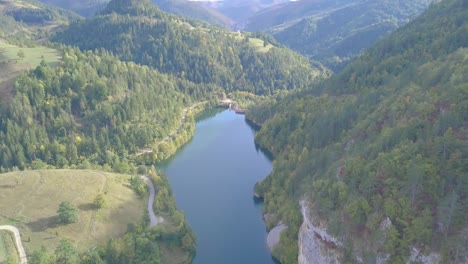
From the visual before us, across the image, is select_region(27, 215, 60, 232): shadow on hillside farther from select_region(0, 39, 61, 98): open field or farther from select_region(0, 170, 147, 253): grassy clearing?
select_region(0, 39, 61, 98): open field

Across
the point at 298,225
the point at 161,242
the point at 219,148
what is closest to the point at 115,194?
the point at 161,242

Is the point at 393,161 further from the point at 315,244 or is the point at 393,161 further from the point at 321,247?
the point at 315,244

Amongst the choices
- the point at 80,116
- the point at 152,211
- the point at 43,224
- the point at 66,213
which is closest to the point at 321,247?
the point at 152,211

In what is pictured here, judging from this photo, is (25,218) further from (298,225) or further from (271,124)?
(271,124)

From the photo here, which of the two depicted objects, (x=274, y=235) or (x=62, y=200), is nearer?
(x=274, y=235)

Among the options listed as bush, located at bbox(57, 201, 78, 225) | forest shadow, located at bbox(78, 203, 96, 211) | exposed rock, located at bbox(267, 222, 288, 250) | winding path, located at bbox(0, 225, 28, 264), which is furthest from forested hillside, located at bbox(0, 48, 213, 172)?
exposed rock, located at bbox(267, 222, 288, 250)

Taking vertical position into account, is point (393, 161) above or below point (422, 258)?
above
